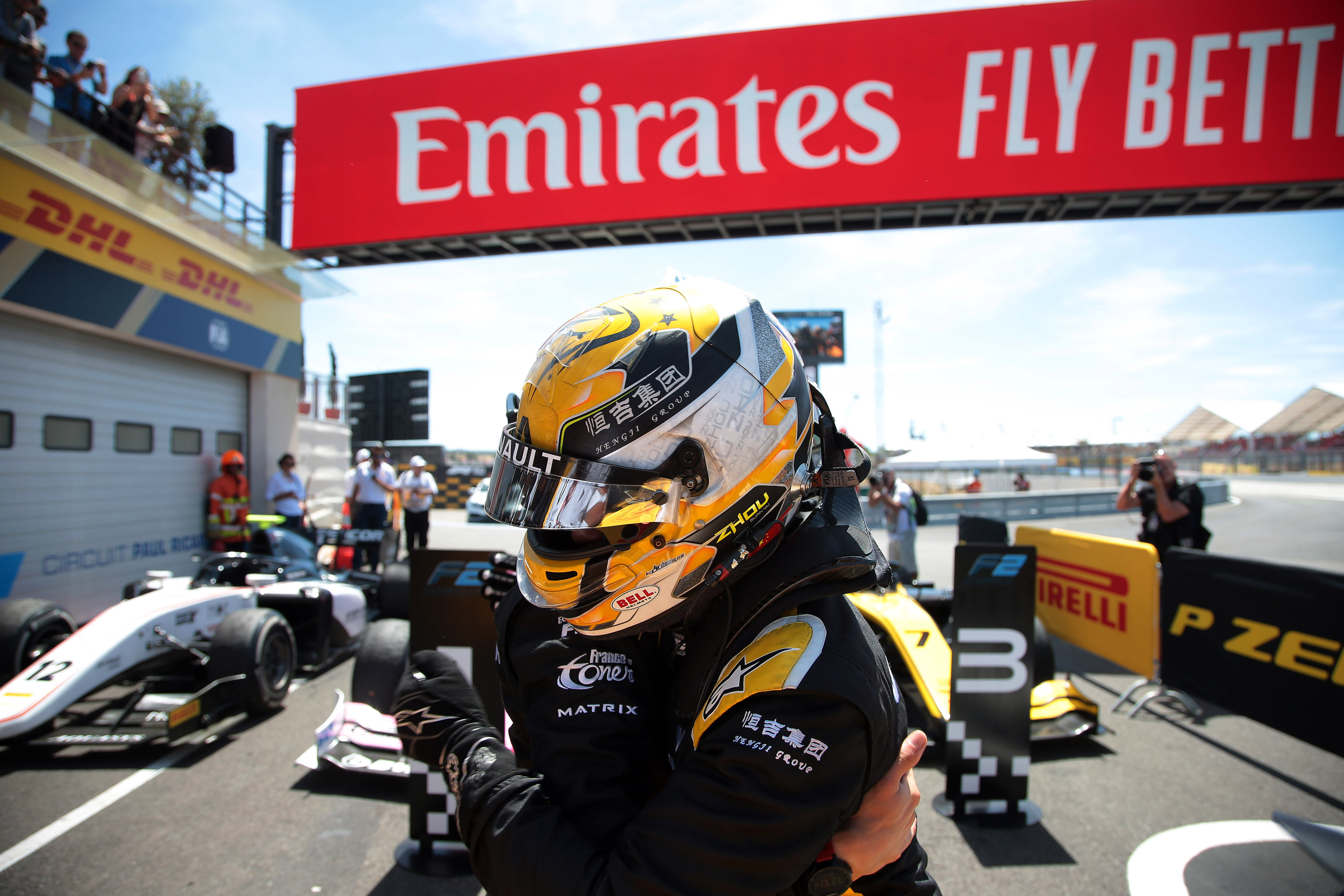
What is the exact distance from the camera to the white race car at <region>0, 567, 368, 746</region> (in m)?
3.96

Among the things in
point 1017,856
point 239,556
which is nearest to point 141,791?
point 239,556

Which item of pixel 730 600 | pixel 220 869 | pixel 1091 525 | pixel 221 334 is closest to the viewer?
pixel 730 600

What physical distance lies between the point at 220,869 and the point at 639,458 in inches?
130

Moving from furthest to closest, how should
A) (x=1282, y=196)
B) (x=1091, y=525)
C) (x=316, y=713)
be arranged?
(x=1091, y=525)
(x=1282, y=196)
(x=316, y=713)

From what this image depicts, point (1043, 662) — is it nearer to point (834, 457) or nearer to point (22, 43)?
point (834, 457)

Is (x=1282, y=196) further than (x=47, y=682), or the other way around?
(x=1282, y=196)

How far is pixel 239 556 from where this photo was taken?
562cm

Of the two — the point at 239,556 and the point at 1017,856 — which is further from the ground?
the point at 239,556

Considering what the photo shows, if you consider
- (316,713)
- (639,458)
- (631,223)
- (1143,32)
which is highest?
(1143,32)

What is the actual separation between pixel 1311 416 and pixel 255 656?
65.2 metres

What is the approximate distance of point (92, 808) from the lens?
345 cm

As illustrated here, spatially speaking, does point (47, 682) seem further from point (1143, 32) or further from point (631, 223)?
point (1143, 32)

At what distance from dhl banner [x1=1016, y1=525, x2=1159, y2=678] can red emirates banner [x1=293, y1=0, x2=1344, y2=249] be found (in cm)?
385

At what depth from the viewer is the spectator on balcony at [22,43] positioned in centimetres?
692
